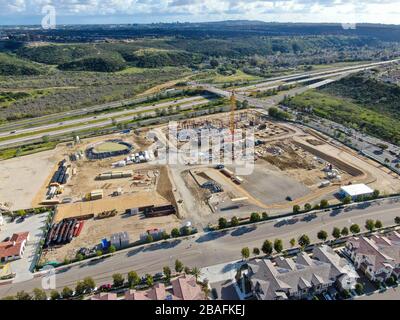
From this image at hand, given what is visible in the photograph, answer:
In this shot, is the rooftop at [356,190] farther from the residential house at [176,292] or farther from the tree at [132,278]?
→ the tree at [132,278]

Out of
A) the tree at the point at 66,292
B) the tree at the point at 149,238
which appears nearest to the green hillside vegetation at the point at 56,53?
the tree at the point at 149,238

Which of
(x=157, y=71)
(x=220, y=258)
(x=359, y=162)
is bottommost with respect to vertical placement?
(x=220, y=258)

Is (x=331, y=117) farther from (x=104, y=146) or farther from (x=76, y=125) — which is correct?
(x=76, y=125)

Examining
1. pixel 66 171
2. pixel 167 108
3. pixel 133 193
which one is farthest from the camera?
pixel 167 108

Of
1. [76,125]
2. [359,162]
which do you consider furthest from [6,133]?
[359,162]

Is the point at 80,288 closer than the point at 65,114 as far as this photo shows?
Yes

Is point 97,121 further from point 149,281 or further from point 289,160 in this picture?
point 149,281

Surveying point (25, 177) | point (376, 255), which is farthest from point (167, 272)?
point (25, 177)
